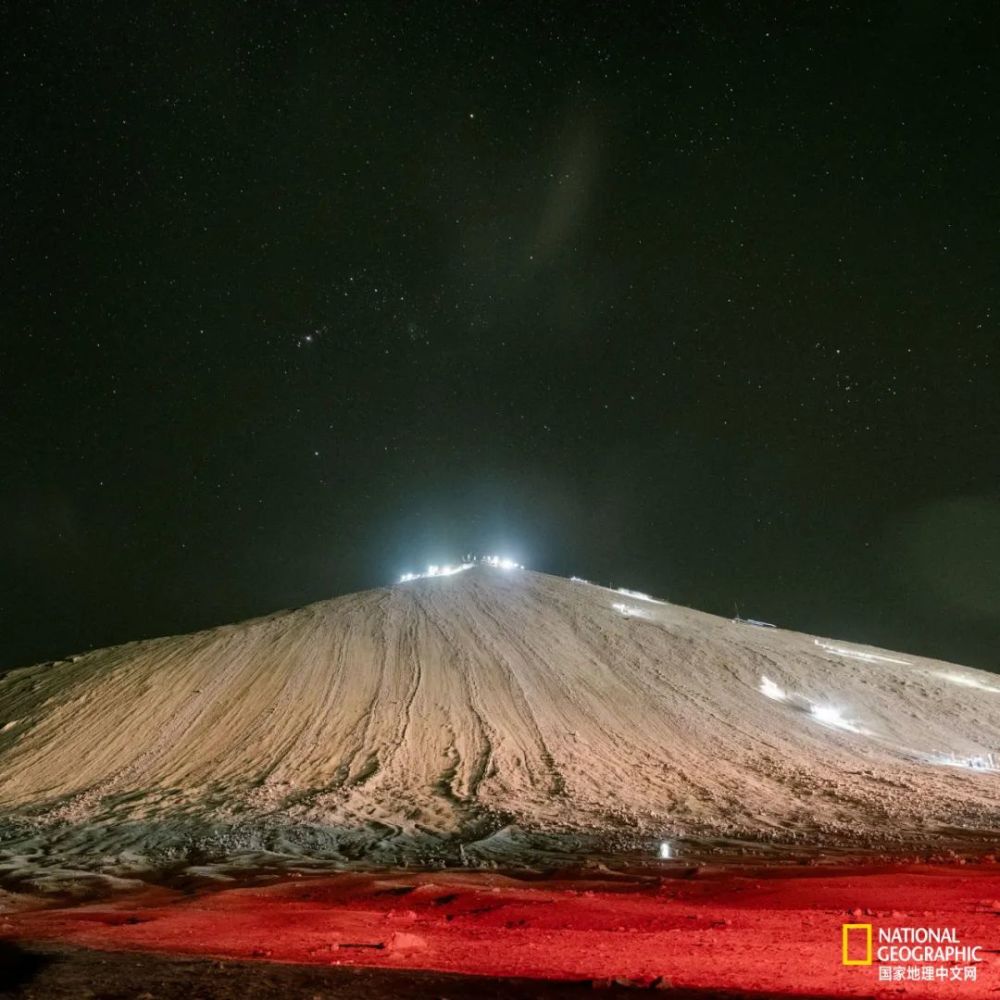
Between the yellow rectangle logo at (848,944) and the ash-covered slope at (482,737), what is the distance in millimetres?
7830

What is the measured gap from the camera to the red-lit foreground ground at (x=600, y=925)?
239 inches

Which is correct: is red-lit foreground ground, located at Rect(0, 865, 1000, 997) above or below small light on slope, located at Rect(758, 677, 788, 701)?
below

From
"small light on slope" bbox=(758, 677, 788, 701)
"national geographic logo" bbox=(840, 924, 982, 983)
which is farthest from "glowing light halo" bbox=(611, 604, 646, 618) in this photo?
"national geographic logo" bbox=(840, 924, 982, 983)

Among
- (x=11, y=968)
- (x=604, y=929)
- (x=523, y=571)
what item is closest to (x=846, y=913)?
(x=604, y=929)

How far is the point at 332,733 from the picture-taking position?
26.6 m

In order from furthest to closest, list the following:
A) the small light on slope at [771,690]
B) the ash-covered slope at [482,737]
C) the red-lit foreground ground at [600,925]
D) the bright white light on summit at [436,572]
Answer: the bright white light on summit at [436,572] → the small light on slope at [771,690] → the ash-covered slope at [482,737] → the red-lit foreground ground at [600,925]

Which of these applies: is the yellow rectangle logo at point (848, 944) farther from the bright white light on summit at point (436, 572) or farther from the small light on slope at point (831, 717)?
the bright white light on summit at point (436, 572)

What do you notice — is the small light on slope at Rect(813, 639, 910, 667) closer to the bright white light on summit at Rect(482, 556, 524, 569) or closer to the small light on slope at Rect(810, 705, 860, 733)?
the small light on slope at Rect(810, 705, 860, 733)

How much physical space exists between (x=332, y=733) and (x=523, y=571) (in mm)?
29821

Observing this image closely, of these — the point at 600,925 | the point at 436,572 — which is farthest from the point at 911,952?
the point at 436,572

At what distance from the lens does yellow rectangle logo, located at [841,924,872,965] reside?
634cm

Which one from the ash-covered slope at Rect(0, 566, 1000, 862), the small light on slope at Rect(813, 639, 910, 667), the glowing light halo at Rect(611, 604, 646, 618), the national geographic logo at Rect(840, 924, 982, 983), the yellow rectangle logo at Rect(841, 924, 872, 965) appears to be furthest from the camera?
the glowing light halo at Rect(611, 604, 646, 618)

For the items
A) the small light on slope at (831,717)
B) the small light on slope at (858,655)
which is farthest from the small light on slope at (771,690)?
the small light on slope at (858,655)

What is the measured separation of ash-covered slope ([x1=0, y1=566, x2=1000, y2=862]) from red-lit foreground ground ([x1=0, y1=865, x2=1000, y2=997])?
4.41 metres
